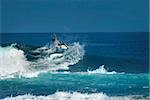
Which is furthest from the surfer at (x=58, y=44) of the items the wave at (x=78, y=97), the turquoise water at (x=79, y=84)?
the wave at (x=78, y=97)

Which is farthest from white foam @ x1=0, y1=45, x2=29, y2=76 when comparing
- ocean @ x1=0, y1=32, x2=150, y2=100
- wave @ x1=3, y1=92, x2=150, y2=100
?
wave @ x1=3, y1=92, x2=150, y2=100

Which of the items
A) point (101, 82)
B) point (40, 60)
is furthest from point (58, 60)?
point (101, 82)

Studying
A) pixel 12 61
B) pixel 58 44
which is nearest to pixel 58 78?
pixel 58 44

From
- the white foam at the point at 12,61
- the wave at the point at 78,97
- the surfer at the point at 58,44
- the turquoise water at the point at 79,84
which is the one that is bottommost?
the wave at the point at 78,97

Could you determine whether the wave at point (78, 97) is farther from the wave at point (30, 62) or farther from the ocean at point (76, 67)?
the wave at point (30, 62)

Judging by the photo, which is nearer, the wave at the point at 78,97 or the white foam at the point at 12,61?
the wave at the point at 78,97

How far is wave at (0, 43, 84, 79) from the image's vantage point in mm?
3658

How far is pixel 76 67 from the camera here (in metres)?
3.67

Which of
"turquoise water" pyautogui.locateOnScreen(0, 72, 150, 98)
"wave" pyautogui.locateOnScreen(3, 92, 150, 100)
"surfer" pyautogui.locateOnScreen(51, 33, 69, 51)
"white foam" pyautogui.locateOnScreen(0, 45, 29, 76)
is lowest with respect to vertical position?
"wave" pyautogui.locateOnScreen(3, 92, 150, 100)

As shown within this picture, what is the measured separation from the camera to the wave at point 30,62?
366 centimetres

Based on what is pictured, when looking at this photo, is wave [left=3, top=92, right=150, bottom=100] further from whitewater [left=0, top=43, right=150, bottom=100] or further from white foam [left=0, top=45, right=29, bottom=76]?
white foam [left=0, top=45, right=29, bottom=76]

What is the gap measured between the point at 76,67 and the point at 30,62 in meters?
0.37

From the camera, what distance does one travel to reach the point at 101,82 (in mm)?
3623

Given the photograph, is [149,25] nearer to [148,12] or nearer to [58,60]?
[148,12]
